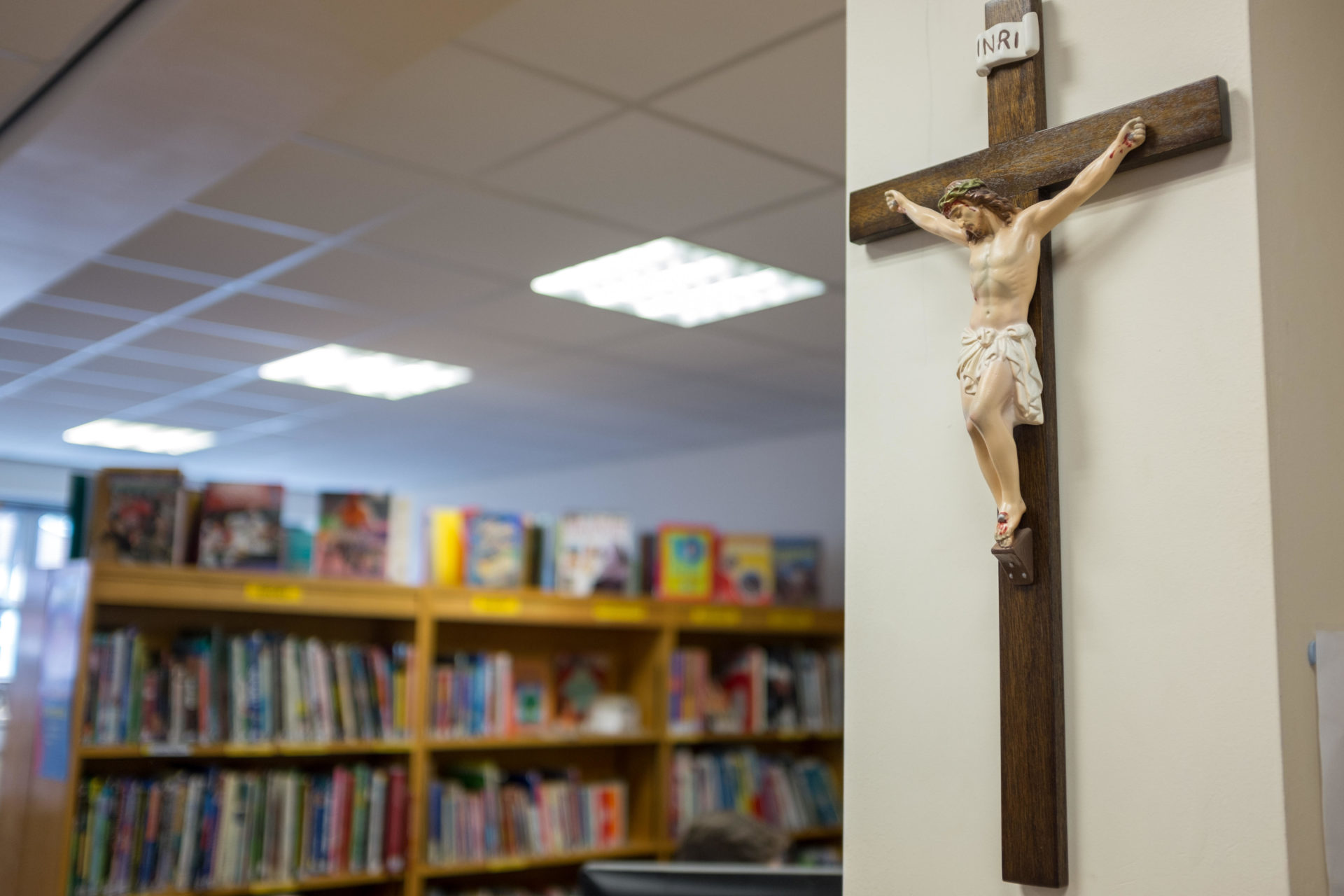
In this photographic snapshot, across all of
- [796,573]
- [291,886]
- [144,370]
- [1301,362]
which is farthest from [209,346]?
[1301,362]

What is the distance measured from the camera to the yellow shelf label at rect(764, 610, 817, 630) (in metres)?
4.66

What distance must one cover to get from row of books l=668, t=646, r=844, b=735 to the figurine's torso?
3451mm

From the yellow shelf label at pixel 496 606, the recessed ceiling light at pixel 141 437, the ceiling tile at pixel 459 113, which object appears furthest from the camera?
the recessed ceiling light at pixel 141 437

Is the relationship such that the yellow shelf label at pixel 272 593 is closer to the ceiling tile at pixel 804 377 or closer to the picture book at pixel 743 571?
the picture book at pixel 743 571

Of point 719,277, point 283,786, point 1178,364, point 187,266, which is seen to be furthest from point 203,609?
point 1178,364

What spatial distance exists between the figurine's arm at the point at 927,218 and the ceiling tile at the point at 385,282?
2579 mm

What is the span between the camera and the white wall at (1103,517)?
883mm

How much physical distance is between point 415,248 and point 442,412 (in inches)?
92.7

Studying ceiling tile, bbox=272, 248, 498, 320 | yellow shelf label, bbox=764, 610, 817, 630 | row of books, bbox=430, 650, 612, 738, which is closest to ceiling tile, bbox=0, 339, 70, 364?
ceiling tile, bbox=272, 248, 498, 320

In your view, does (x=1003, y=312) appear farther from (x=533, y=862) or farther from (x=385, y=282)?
(x=533, y=862)

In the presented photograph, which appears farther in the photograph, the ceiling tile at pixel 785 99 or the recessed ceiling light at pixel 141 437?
the recessed ceiling light at pixel 141 437

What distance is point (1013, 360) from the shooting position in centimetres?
96

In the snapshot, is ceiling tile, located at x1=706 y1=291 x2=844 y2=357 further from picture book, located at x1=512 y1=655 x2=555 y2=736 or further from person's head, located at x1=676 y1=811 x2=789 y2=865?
person's head, located at x1=676 y1=811 x2=789 y2=865

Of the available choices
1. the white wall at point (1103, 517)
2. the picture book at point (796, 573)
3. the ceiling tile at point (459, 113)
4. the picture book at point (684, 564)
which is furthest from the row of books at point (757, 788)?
the white wall at point (1103, 517)
